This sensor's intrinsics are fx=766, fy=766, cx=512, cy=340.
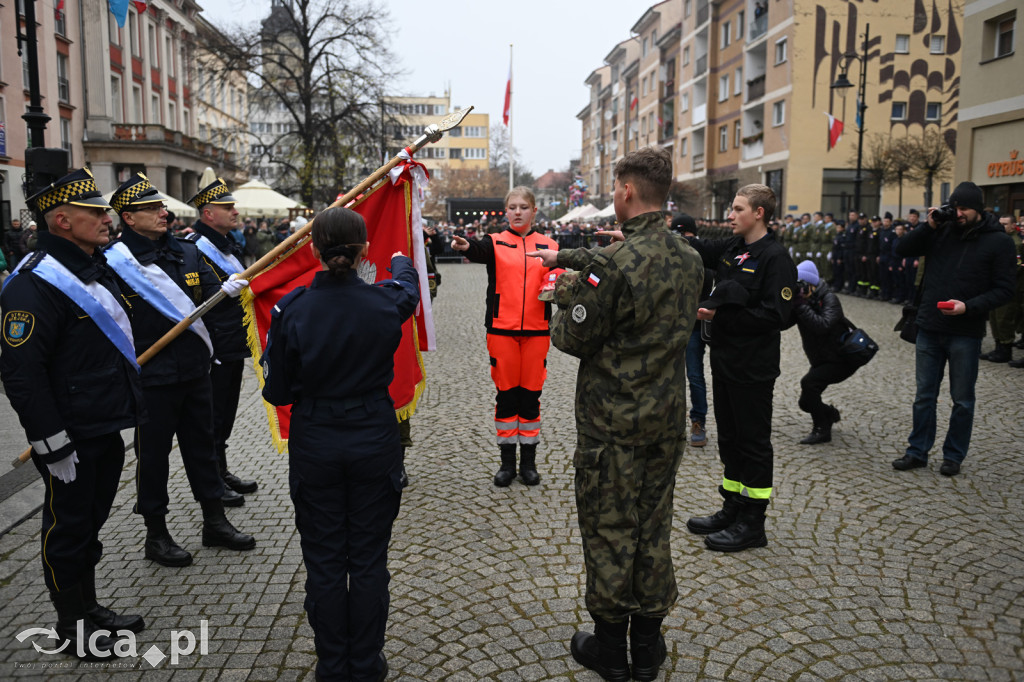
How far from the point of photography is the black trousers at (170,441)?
14.6ft

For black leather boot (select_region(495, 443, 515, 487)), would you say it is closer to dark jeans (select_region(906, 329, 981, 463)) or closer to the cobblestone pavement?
the cobblestone pavement

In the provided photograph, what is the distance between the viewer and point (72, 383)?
354 centimetres

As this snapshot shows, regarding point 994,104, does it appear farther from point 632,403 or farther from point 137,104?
point 137,104

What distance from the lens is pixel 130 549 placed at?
472 centimetres

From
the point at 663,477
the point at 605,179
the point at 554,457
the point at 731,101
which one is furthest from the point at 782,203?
the point at 605,179

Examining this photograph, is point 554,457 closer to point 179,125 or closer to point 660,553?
point 660,553

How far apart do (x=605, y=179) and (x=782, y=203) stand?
45.6 metres

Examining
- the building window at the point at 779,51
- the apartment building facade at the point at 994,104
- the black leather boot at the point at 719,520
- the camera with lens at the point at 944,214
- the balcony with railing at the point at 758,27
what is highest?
the balcony with railing at the point at 758,27

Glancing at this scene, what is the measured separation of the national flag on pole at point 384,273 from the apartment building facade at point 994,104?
59.3 ft

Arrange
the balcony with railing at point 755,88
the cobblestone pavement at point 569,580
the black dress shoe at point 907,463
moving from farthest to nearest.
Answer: the balcony with railing at point 755,88 → the black dress shoe at point 907,463 → the cobblestone pavement at point 569,580

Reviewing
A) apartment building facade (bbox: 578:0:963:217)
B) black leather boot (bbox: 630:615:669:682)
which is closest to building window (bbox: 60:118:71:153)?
apartment building facade (bbox: 578:0:963:217)

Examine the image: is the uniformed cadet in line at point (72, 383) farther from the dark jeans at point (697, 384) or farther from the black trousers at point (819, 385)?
the black trousers at point (819, 385)

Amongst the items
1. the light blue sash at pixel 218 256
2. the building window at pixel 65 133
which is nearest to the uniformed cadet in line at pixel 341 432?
the light blue sash at pixel 218 256

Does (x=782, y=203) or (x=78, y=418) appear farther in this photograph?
(x=782, y=203)
